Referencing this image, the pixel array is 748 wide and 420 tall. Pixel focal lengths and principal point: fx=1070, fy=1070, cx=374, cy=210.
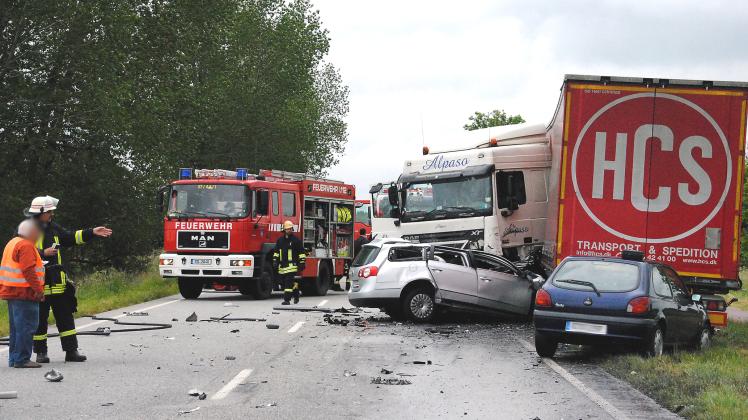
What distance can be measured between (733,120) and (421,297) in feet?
20.4

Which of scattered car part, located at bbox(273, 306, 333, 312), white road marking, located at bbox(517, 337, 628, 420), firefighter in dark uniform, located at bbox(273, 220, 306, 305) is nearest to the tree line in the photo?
firefighter in dark uniform, located at bbox(273, 220, 306, 305)

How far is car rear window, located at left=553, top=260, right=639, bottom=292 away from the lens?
13.7 meters

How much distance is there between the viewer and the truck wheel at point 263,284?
1019 inches

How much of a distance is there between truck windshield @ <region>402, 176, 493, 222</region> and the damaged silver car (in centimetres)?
139

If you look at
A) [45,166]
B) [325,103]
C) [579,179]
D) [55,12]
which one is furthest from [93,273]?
[325,103]

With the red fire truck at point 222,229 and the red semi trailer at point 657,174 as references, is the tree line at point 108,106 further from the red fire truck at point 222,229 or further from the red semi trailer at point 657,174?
the red semi trailer at point 657,174

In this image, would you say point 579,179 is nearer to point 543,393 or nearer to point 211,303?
point 543,393

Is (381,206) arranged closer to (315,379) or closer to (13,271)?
(13,271)

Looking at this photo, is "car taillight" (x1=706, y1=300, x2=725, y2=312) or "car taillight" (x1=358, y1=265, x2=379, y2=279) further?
"car taillight" (x1=358, y1=265, x2=379, y2=279)

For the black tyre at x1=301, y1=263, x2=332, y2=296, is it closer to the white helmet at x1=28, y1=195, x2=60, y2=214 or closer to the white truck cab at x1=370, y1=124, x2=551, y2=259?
the white truck cab at x1=370, y1=124, x2=551, y2=259

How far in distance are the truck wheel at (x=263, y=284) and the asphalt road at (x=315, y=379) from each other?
8.20m

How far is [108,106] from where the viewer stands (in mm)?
32000

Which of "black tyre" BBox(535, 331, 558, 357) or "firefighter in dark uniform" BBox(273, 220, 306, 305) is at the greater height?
"firefighter in dark uniform" BBox(273, 220, 306, 305)

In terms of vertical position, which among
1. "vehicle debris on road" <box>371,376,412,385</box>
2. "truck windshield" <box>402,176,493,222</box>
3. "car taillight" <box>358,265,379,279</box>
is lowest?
"vehicle debris on road" <box>371,376,412,385</box>
